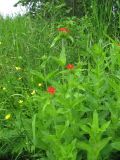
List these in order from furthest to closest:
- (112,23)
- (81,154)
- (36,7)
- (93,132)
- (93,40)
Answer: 1. (36,7)
2. (112,23)
3. (93,40)
4. (81,154)
5. (93,132)

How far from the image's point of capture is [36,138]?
2557 millimetres

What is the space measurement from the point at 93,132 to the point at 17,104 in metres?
1.22

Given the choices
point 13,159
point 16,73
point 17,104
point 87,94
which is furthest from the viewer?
point 16,73

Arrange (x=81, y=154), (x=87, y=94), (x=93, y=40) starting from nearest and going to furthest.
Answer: (x=81, y=154) < (x=87, y=94) < (x=93, y=40)

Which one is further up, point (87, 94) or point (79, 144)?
point (87, 94)

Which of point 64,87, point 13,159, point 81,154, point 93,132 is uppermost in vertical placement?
point 64,87

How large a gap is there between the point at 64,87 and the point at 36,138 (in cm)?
32

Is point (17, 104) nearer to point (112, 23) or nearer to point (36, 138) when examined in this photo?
point (36, 138)

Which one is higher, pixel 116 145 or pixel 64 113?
pixel 64 113

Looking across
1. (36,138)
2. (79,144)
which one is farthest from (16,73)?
(79,144)

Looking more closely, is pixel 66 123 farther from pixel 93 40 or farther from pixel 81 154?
pixel 93 40

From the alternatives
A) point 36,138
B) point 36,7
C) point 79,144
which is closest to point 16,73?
point 36,138

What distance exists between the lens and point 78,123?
241cm

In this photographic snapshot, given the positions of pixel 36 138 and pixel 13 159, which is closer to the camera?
pixel 36 138
